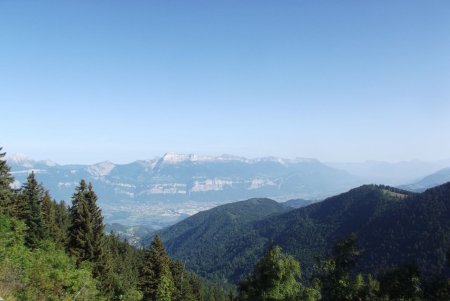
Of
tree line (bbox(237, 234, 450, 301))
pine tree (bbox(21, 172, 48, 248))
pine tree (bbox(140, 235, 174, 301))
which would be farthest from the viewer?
pine tree (bbox(140, 235, 174, 301))

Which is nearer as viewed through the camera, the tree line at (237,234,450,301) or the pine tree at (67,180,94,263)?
the tree line at (237,234,450,301)

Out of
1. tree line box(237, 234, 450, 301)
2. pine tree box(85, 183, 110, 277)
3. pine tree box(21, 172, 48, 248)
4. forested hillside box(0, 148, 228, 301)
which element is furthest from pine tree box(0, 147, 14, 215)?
tree line box(237, 234, 450, 301)

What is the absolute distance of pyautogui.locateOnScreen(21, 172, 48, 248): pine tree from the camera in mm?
48109

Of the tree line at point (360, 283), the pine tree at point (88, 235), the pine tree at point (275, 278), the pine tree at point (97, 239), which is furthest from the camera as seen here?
the pine tree at point (97, 239)

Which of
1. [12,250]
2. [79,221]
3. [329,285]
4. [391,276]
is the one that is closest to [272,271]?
[329,285]

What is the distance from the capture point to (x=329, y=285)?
29344mm

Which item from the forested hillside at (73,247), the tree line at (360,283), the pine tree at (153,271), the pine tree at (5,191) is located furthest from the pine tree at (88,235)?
the tree line at (360,283)

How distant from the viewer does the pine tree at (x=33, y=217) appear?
4811cm

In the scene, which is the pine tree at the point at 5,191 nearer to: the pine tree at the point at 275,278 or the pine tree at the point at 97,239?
the pine tree at the point at 97,239

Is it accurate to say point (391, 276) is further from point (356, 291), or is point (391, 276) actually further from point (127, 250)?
point (127, 250)

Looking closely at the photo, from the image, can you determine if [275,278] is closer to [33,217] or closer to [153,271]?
[153,271]

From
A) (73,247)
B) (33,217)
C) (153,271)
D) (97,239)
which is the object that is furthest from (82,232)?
(153,271)

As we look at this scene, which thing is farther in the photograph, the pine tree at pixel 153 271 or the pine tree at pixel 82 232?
the pine tree at pixel 153 271

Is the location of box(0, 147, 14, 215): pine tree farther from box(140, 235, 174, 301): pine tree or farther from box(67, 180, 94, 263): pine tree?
box(140, 235, 174, 301): pine tree
